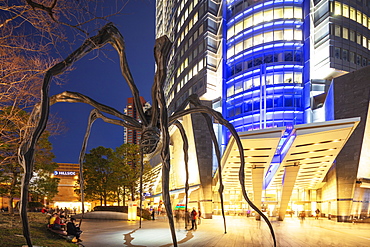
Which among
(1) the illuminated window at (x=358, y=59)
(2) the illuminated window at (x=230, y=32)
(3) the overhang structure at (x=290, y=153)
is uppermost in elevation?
(2) the illuminated window at (x=230, y=32)

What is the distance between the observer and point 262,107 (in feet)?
151

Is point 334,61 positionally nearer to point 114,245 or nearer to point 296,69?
point 296,69

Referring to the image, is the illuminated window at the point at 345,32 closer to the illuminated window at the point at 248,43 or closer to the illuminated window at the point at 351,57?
the illuminated window at the point at 351,57

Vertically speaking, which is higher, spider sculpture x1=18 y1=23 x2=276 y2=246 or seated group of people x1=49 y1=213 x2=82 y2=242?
spider sculpture x1=18 y1=23 x2=276 y2=246

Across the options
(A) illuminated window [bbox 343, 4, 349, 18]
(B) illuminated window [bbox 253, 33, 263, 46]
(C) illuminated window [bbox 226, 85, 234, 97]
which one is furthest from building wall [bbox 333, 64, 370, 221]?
(C) illuminated window [bbox 226, 85, 234, 97]

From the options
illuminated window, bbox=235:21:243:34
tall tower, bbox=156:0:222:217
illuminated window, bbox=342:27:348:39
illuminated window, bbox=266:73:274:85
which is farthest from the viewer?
illuminated window, bbox=235:21:243:34

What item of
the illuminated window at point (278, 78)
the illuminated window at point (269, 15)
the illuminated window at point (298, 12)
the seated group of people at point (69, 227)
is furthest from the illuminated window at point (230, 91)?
the seated group of people at point (69, 227)

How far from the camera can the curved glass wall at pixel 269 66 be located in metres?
45.4

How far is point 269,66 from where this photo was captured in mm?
46156

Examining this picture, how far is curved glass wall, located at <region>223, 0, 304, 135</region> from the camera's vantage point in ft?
149

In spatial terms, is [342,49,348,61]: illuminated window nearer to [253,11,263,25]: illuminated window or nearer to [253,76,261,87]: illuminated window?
[253,76,261,87]: illuminated window

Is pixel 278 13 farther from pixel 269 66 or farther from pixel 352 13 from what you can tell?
pixel 352 13

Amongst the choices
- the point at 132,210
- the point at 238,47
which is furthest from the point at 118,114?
the point at 238,47

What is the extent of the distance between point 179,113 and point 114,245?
6884mm
